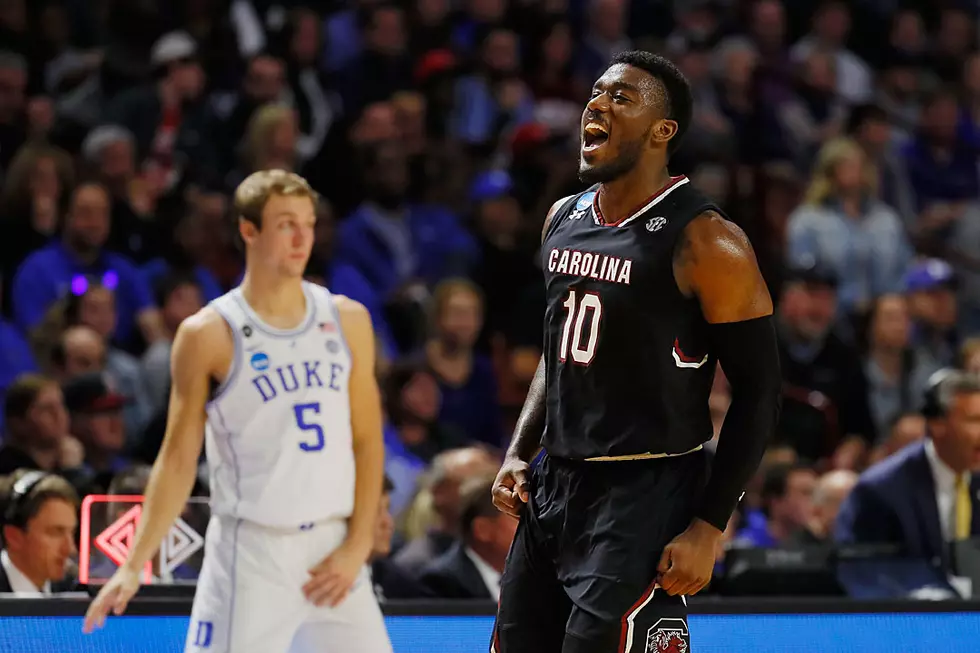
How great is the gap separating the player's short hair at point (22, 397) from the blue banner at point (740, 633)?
1938 mm

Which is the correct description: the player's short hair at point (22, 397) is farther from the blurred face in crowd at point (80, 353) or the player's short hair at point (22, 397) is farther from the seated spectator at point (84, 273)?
the seated spectator at point (84, 273)

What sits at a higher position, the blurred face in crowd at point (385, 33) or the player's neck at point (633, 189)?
the blurred face in crowd at point (385, 33)

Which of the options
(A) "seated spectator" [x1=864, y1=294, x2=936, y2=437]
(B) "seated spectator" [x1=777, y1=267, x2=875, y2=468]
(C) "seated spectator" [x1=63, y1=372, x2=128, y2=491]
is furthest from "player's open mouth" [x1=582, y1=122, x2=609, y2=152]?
(A) "seated spectator" [x1=864, y1=294, x2=936, y2=437]

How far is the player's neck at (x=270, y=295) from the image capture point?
4.33 meters

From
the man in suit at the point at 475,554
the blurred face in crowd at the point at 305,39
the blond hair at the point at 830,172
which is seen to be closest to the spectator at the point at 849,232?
the blond hair at the point at 830,172

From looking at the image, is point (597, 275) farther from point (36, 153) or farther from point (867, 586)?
point (36, 153)

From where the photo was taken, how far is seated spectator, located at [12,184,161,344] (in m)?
8.37

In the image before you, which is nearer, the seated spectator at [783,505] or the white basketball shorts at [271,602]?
the white basketball shorts at [271,602]

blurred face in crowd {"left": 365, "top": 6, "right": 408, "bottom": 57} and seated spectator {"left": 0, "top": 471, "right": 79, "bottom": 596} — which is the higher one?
blurred face in crowd {"left": 365, "top": 6, "right": 408, "bottom": 57}

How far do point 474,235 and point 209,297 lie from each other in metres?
1.79

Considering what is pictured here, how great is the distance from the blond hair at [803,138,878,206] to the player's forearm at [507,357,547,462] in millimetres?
6558

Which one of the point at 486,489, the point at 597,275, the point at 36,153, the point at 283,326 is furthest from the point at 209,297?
the point at 597,275

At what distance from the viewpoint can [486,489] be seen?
6188mm

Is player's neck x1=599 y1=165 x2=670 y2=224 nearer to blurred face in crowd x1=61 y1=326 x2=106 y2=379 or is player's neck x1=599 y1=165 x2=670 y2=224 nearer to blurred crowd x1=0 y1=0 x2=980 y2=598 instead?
blurred crowd x1=0 y1=0 x2=980 y2=598
